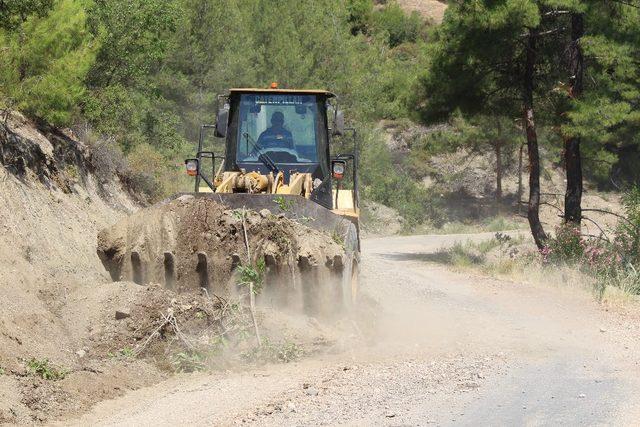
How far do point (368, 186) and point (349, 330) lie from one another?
28665 millimetres

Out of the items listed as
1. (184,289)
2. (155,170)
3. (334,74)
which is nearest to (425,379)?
(184,289)

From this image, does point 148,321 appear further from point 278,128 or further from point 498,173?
point 498,173

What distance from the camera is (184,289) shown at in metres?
9.96

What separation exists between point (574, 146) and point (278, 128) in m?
9.56

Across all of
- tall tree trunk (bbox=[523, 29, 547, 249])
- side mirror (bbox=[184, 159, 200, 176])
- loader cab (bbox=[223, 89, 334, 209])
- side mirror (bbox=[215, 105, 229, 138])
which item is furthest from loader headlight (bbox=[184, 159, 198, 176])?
tall tree trunk (bbox=[523, 29, 547, 249])

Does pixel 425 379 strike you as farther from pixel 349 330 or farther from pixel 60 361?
pixel 60 361

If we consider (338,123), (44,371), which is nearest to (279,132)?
(338,123)

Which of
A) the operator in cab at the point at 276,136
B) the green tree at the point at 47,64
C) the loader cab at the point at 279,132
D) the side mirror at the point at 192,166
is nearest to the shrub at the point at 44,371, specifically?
the side mirror at the point at 192,166

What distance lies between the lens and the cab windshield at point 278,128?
12664 mm

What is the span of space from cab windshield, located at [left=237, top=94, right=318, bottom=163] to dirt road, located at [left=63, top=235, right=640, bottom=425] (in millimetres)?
2432

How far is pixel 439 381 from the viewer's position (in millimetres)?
8492

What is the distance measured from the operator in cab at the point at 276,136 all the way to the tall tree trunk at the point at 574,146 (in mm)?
8761

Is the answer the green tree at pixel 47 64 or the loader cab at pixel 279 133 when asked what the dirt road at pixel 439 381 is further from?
the green tree at pixel 47 64

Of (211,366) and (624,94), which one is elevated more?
(624,94)
